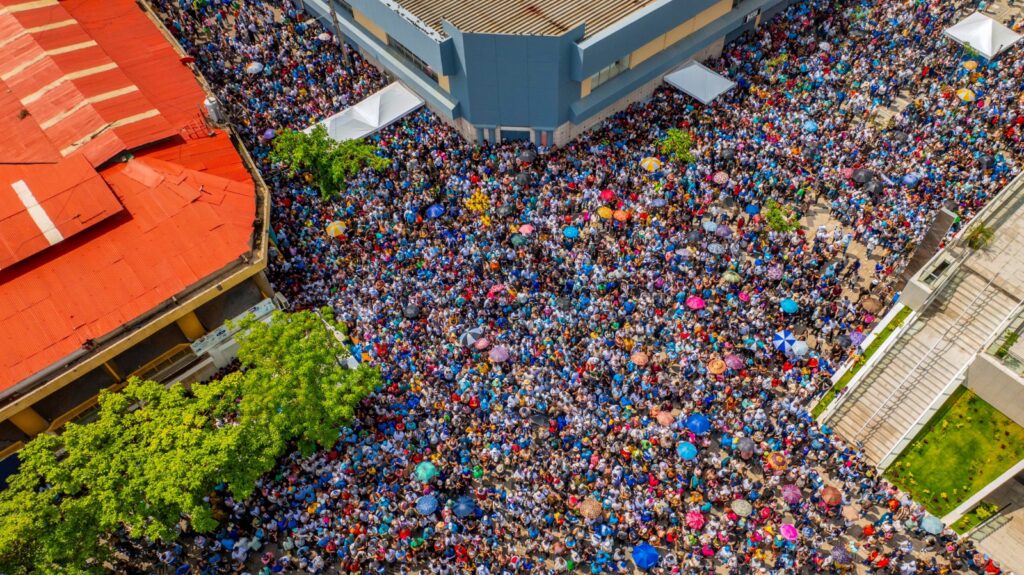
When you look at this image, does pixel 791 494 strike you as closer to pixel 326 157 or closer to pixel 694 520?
pixel 694 520

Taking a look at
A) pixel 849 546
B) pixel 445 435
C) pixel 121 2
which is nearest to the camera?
pixel 849 546

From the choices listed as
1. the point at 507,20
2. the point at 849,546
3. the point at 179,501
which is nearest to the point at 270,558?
the point at 179,501

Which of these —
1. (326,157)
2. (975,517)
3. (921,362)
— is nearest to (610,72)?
(326,157)

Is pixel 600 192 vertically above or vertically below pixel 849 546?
above

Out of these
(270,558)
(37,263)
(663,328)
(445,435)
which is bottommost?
(270,558)

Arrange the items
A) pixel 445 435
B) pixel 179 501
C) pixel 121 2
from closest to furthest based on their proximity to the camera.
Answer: pixel 179 501 < pixel 445 435 < pixel 121 2

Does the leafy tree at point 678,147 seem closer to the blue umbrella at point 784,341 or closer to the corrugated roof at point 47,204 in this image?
the blue umbrella at point 784,341

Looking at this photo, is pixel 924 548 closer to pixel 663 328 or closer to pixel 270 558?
pixel 663 328
